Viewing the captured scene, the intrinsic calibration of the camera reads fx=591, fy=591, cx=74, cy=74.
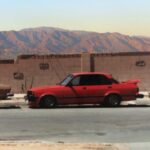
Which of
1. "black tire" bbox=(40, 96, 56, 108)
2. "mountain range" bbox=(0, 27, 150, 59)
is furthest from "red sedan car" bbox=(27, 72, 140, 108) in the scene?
"mountain range" bbox=(0, 27, 150, 59)

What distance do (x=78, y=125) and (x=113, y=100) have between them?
715 cm

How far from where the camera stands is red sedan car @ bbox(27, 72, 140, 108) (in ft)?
81.1

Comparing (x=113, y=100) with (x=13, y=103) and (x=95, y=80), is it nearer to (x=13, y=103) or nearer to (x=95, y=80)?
(x=95, y=80)

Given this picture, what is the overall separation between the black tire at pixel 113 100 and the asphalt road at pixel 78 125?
78cm

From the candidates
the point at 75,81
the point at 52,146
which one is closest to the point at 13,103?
the point at 75,81

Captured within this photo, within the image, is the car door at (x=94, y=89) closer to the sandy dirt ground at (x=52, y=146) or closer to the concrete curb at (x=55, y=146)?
the concrete curb at (x=55, y=146)

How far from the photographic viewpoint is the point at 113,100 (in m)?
25.2

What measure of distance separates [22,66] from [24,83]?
100cm

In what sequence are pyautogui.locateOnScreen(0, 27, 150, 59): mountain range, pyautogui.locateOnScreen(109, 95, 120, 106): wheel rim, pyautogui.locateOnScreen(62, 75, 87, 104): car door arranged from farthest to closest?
pyautogui.locateOnScreen(0, 27, 150, 59): mountain range < pyautogui.locateOnScreen(109, 95, 120, 106): wheel rim < pyautogui.locateOnScreen(62, 75, 87, 104): car door

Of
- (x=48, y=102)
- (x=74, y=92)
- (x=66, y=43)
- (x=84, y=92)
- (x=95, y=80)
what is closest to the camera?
(x=48, y=102)

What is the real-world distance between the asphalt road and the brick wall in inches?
388

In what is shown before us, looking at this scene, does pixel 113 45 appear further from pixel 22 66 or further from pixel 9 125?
pixel 9 125

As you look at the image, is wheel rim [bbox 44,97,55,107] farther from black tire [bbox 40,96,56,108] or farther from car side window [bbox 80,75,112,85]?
car side window [bbox 80,75,112,85]

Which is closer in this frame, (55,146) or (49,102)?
(55,146)
